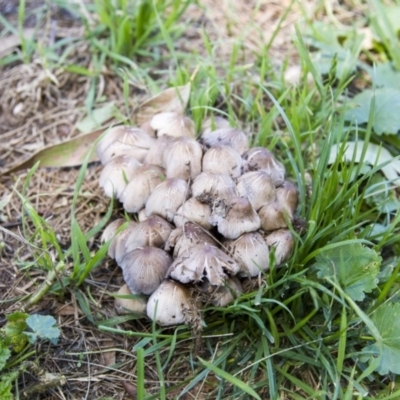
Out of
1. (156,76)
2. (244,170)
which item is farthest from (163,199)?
(156,76)

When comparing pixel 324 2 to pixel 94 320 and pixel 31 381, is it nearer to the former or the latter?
pixel 94 320

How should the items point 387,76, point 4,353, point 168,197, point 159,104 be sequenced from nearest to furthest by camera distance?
point 4,353
point 168,197
point 159,104
point 387,76

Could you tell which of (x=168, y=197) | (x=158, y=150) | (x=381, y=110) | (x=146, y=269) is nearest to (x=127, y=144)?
(x=158, y=150)

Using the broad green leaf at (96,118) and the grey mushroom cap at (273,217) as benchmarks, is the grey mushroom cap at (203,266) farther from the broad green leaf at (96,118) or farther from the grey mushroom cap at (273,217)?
the broad green leaf at (96,118)

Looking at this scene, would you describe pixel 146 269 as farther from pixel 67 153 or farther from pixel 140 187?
pixel 67 153

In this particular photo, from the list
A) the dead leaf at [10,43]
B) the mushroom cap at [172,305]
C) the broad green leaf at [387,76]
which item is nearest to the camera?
the mushroom cap at [172,305]

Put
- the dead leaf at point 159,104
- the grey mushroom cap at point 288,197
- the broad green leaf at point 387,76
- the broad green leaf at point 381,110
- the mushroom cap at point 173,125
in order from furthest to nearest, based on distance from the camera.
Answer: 1. the broad green leaf at point 387,76
2. the dead leaf at point 159,104
3. the broad green leaf at point 381,110
4. the mushroom cap at point 173,125
5. the grey mushroom cap at point 288,197

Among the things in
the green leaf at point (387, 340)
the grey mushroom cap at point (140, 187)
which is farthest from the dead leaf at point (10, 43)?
the green leaf at point (387, 340)
